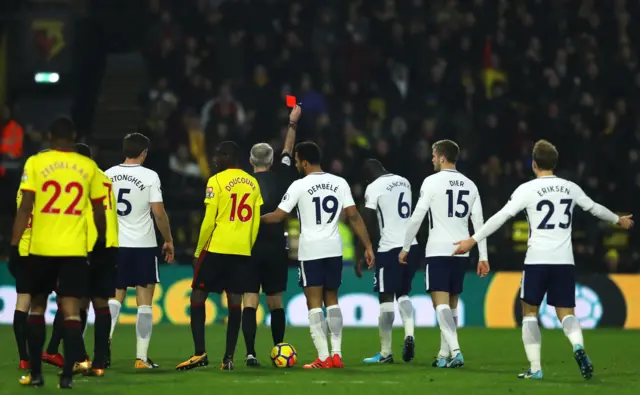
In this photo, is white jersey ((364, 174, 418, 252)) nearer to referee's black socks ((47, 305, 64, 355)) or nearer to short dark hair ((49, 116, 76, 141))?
referee's black socks ((47, 305, 64, 355))

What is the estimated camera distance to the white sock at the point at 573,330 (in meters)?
11.4

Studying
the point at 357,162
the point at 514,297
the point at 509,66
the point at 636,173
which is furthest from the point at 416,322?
the point at 509,66

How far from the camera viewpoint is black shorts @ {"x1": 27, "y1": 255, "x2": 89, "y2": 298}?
33.7ft

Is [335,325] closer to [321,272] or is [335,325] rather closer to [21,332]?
[321,272]

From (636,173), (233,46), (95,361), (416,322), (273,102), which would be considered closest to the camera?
(95,361)

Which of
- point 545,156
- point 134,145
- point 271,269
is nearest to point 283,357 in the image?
point 271,269

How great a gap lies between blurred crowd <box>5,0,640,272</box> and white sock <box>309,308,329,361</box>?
334 inches

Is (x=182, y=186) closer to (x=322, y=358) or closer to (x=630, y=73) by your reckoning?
(x=630, y=73)

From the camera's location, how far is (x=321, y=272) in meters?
12.9

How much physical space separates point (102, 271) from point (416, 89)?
13864mm

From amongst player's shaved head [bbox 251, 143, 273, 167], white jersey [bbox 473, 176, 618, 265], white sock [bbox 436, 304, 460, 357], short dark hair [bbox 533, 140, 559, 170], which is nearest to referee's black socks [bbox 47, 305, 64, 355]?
player's shaved head [bbox 251, 143, 273, 167]

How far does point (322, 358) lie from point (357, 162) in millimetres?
9570

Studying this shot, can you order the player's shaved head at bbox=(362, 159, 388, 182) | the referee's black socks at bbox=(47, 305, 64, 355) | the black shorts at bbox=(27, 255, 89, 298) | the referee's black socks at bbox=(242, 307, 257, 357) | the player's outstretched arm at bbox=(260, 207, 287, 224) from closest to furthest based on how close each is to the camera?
the black shorts at bbox=(27, 255, 89, 298)
the referee's black socks at bbox=(47, 305, 64, 355)
the player's outstretched arm at bbox=(260, 207, 287, 224)
the referee's black socks at bbox=(242, 307, 257, 357)
the player's shaved head at bbox=(362, 159, 388, 182)

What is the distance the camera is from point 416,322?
791 inches
